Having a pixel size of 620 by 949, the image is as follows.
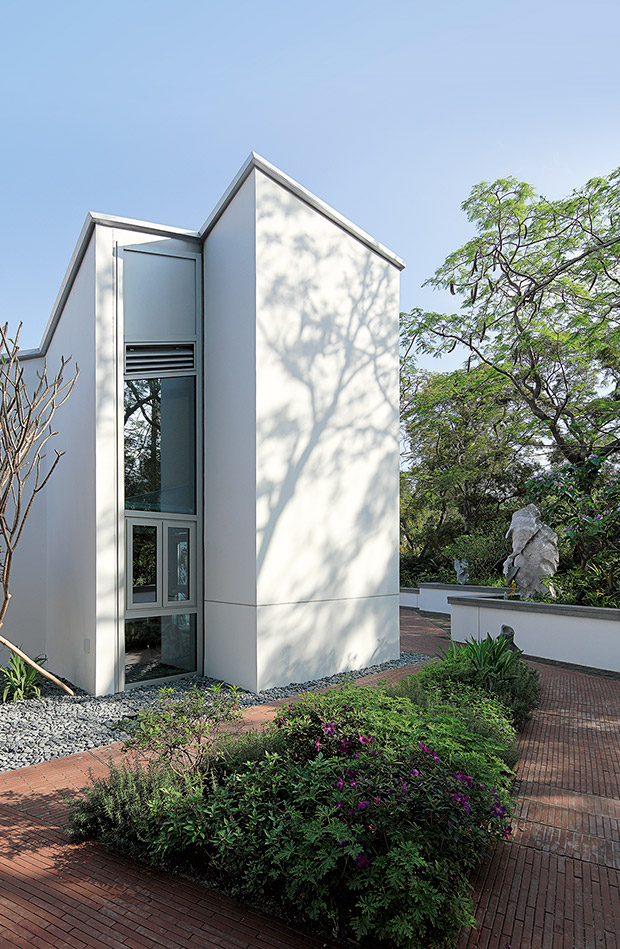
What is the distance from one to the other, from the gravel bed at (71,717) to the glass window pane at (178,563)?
1199 mm

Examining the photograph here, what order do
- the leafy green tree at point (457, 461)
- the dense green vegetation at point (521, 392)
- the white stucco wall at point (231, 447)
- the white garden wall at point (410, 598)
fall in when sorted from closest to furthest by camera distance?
the white stucco wall at point (231, 447) < the dense green vegetation at point (521, 392) < the white garden wall at point (410, 598) < the leafy green tree at point (457, 461)

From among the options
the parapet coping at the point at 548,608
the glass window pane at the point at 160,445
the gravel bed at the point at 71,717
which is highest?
the glass window pane at the point at 160,445

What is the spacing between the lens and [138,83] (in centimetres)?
777

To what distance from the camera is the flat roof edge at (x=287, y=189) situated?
758 cm

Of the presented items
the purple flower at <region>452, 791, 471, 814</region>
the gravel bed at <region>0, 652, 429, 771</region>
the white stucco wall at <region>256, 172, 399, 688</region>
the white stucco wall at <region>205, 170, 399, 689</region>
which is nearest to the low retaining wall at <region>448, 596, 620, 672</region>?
the white stucco wall at <region>256, 172, 399, 688</region>

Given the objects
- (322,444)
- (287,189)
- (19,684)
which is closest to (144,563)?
(19,684)

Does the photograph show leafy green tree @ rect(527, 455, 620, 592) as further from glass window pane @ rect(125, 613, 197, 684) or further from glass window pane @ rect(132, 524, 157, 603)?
glass window pane @ rect(132, 524, 157, 603)

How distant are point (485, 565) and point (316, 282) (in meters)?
11.5

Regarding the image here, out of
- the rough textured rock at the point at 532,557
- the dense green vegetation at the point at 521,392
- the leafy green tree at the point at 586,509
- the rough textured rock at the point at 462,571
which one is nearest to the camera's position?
the leafy green tree at the point at 586,509

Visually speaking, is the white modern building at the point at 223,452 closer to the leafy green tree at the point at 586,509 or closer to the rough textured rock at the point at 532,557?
the leafy green tree at the point at 586,509

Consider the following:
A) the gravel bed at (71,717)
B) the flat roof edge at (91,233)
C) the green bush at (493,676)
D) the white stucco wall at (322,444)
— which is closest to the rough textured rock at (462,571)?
the white stucco wall at (322,444)

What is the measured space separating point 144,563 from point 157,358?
287 centimetres

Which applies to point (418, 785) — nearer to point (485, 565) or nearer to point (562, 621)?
point (562, 621)

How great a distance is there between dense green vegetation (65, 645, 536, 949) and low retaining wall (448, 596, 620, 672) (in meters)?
5.51
